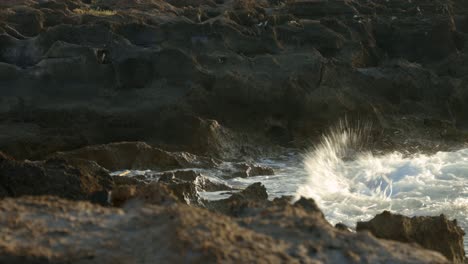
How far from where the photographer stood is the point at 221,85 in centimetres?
1361

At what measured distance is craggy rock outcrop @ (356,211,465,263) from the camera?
18.0ft

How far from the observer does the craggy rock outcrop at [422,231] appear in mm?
5500

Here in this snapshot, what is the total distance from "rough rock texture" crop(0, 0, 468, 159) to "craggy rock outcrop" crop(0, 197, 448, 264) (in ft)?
24.9

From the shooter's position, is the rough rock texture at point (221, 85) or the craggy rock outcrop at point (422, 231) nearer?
the craggy rock outcrop at point (422, 231)

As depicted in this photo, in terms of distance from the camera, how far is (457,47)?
1788cm

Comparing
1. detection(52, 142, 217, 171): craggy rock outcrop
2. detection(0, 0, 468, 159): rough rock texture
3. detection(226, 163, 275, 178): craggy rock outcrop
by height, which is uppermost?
detection(0, 0, 468, 159): rough rock texture

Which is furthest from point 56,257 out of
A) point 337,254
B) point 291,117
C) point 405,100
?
point 405,100

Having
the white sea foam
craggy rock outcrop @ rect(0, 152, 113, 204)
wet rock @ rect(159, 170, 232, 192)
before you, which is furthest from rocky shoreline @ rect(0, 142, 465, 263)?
the white sea foam

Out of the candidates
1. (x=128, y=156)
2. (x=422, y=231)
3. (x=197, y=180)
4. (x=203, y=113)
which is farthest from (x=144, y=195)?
(x=203, y=113)

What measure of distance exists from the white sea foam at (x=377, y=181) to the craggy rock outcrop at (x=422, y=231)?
3.07m

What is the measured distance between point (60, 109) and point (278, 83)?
3.73 m

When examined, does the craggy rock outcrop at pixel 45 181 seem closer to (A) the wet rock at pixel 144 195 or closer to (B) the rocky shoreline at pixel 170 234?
(B) the rocky shoreline at pixel 170 234

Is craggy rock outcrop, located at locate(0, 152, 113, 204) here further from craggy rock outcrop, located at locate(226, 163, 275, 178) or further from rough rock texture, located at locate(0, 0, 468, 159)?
rough rock texture, located at locate(0, 0, 468, 159)

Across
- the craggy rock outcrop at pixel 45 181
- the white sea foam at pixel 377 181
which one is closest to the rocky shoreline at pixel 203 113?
the craggy rock outcrop at pixel 45 181
